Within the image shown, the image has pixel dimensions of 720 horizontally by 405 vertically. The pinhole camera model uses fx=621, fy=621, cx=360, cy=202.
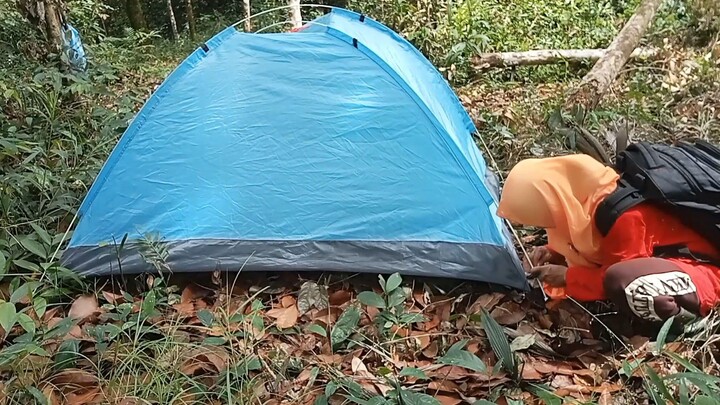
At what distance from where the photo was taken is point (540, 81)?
4.54 m

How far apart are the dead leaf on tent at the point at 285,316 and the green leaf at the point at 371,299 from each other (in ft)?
0.80

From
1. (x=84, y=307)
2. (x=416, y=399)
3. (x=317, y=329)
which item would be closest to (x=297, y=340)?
(x=317, y=329)

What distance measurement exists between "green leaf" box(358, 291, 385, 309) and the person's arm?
0.64 m

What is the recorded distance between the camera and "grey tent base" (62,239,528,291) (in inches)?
86.4

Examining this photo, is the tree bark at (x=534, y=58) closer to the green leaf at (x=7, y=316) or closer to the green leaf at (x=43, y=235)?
the green leaf at (x=43, y=235)

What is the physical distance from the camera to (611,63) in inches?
156

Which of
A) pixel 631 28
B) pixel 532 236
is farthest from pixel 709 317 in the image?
pixel 631 28

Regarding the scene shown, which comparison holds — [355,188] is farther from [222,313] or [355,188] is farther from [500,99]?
[500,99]

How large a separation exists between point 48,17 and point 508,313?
3.23 m

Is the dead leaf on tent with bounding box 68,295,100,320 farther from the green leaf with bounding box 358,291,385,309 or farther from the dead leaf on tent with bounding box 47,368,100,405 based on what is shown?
the green leaf with bounding box 358,291,385,309

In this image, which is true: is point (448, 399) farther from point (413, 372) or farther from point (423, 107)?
point (423, 107)

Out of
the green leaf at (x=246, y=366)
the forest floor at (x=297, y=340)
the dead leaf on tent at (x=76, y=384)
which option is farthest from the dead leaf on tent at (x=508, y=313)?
the dead leaf on tent at (x=76, y=384)

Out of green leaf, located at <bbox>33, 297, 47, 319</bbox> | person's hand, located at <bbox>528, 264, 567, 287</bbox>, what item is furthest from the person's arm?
green leaf, located at <bbox>33, 297, 47, 319</bbox>

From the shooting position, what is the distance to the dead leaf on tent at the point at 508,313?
204cm
